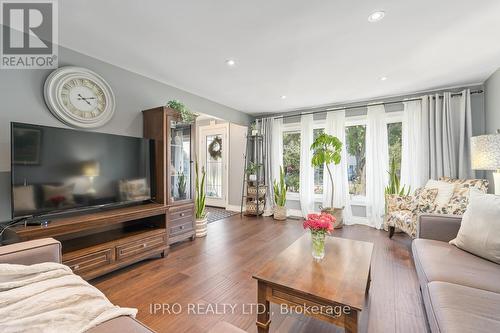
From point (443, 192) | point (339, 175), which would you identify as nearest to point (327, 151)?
point (339, 175)

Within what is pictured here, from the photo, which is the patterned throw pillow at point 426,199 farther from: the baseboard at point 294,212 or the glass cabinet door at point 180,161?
the glass cabinet door at point 180,161

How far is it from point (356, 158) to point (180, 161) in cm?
325

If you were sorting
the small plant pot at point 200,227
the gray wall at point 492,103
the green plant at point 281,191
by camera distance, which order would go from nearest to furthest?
the gray wall at point 492,103
the small plant pot at point 200,227
the green plant at point 281,191

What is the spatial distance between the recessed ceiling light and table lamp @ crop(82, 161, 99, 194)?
2923 mm

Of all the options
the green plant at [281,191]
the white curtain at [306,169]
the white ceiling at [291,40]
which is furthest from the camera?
the green plant at [281,191]

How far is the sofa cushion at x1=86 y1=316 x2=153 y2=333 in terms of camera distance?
2.82ft

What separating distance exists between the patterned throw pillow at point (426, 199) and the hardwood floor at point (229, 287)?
587mm

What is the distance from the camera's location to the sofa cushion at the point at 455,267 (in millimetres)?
1256

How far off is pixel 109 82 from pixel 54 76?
534 millimetres

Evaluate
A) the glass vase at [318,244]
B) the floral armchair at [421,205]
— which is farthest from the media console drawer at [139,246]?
the floral armchair at [421,205]

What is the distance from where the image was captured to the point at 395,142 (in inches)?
151

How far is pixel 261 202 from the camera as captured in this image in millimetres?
4895

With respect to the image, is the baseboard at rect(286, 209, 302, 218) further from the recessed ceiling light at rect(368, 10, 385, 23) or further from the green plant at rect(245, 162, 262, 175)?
the recessed ceiling light at rect(368, 10, 385, 23)

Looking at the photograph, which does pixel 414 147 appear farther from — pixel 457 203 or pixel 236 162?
pixel 236 162
